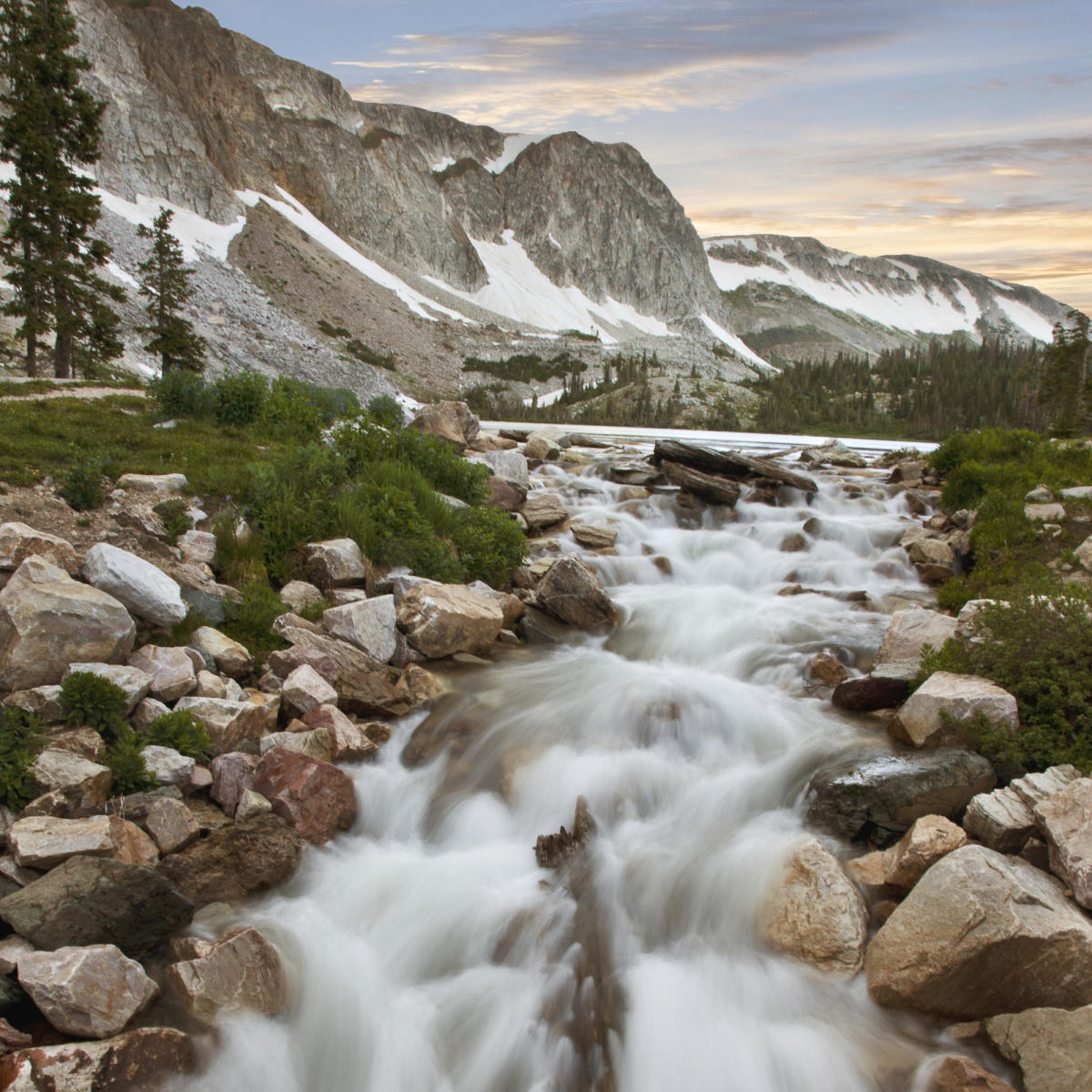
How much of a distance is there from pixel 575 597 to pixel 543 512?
467cm

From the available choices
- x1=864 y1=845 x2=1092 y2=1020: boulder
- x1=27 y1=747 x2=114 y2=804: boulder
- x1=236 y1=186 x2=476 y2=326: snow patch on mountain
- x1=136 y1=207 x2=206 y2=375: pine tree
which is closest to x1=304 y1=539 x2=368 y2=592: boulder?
x1=27 y1=747 x2=114 y2=804: boulder

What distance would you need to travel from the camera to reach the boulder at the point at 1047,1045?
4.50 meters

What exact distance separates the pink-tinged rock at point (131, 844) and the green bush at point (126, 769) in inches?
16.4

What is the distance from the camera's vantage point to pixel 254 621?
30.2 ft

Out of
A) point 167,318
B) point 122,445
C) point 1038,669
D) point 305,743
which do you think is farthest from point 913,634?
point 167,318

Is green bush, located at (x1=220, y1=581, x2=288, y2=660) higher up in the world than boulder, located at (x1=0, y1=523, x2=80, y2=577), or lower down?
lower down

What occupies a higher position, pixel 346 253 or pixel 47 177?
pixel 346 253

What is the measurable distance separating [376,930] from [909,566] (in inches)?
441

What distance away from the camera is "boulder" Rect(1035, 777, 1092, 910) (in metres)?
5.30

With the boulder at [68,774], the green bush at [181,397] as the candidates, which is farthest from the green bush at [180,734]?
the green bush at [181,397]

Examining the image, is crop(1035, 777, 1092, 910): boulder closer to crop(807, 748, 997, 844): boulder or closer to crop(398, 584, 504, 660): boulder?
crop(807, 748, 997, 844): boulder

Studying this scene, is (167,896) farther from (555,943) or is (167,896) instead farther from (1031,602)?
(1031,602)

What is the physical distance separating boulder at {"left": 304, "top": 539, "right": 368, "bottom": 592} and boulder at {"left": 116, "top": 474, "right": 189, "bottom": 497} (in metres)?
2.20

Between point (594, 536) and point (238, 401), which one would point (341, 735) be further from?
point (238, 401)
